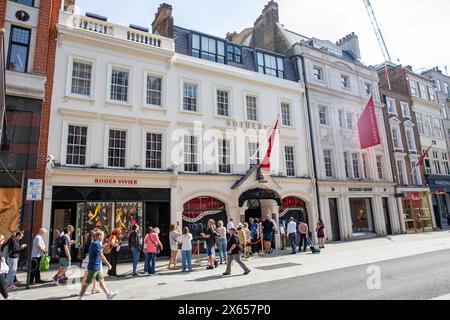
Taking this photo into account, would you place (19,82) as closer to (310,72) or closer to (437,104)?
(310,72)

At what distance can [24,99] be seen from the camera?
1295 cm

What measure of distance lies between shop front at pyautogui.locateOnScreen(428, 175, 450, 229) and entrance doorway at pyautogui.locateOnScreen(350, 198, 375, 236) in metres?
9.39

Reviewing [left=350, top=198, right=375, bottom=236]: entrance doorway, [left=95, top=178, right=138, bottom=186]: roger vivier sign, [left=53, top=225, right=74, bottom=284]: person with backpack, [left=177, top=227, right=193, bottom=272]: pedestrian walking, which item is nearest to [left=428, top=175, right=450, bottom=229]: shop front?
[left=350, top=198, right=375, bottom=236]: entrance doorway

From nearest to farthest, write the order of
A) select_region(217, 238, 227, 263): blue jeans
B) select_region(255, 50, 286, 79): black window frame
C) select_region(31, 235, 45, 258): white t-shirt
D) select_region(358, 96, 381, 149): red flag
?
select_region(31, 235, 45, 258): white t-shirt → select_region(217, 238, 227, 263): blue jeans → select_region(255, 50, 286, 79): black window frame → select_region(358, 96, 381, 149): red flag

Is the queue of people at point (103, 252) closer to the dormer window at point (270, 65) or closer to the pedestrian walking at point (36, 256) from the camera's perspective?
the pedestrian walking at point (36, 256)

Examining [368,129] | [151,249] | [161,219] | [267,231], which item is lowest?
[151,249]

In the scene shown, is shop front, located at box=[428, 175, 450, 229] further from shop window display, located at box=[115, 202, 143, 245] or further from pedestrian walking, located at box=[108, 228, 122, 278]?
pedestrian walking, located at box=[108, 228, 122, 278]

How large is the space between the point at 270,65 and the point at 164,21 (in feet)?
27.0

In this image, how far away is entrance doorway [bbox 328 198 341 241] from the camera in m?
21.4

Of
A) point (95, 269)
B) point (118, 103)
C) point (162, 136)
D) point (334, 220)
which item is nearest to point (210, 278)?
point (95, 269)

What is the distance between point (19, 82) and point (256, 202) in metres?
14.3

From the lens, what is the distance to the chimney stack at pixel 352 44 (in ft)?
96.0

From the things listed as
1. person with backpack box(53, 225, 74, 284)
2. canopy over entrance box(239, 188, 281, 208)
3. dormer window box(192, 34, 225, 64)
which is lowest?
person with backpack box(53, 225, 74, 284)

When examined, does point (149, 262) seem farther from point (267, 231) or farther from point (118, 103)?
point (118, 103)
